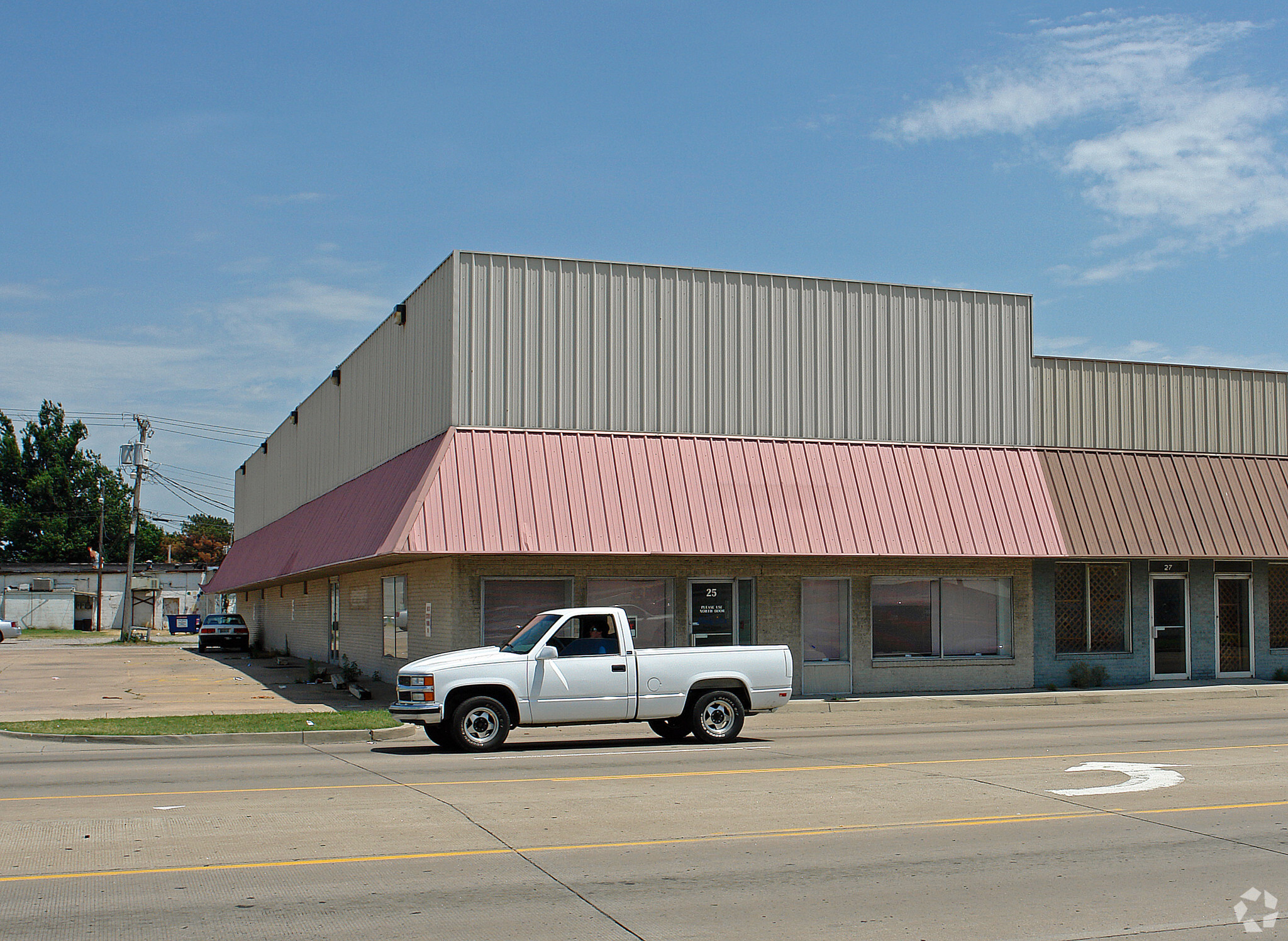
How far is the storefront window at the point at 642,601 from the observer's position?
2359cm

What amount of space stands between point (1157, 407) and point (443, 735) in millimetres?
19656

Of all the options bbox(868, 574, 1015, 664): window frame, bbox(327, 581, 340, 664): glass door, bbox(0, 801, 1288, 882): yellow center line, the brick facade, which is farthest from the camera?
bbox(327, 581, 340, 664): glass door

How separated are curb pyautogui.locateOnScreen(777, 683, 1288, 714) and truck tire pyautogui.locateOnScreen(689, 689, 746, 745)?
199 inches

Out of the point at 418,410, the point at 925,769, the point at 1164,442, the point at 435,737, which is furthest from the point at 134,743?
the point at 1164,442

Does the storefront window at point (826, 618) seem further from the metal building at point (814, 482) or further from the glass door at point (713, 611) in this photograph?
the glass door at point (713, 611)

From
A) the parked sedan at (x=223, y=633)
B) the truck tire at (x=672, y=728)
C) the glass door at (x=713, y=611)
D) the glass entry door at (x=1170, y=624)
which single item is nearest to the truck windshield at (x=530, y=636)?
the truck tire at (x=672, y=728)

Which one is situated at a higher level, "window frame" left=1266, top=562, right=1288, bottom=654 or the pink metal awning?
the pink metal awning

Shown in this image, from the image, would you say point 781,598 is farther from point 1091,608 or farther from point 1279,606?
point 1279,606

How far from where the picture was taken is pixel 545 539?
72.4 feet

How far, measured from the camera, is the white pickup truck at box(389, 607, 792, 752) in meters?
16.2

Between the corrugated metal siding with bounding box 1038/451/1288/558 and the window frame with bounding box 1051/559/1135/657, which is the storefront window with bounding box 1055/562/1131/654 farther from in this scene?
the corrugated metal siding with bounding box 1038/451/1288/558

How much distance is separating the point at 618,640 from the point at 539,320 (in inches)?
358

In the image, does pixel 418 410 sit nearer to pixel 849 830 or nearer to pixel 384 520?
pixel 384 520

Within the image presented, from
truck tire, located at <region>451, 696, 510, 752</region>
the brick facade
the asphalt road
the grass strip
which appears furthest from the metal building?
the asphalt road
